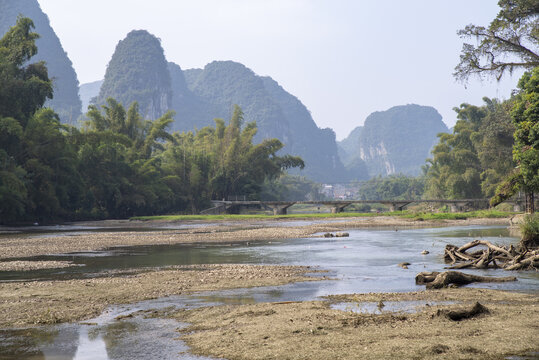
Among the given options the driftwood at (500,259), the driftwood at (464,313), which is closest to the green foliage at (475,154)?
the driftwood at (500,259)

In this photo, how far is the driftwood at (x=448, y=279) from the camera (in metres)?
16.3

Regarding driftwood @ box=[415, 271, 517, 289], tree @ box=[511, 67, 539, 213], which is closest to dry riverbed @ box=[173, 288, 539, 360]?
driftwood @ box=[415, 271, 517, 289]

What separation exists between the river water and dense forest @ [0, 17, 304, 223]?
32.9 metres

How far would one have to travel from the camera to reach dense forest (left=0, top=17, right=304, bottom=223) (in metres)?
59.9

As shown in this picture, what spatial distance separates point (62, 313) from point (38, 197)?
180ft

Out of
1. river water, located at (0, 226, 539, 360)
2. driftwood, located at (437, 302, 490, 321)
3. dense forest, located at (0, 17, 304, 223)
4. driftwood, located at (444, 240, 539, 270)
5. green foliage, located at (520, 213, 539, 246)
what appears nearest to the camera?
river water, located at (0, 226, 539, 360)

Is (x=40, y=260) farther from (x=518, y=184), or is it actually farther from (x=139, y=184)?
(x=139, y=184)

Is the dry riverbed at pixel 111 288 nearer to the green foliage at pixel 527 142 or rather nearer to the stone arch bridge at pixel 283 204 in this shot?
the green foliage at pixel 527 142

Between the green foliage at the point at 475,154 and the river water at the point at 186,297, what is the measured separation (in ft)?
169

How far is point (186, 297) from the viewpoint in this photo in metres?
15.4

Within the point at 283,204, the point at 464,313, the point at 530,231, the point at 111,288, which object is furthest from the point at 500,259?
the point at 283,204

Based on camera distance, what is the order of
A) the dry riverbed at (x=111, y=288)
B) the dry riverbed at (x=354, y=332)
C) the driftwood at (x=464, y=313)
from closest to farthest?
the dry riverbed at (x=354, y=332) < the driftwood at (x=464, y=313) < the dry riverbed at (x=111, y=288)

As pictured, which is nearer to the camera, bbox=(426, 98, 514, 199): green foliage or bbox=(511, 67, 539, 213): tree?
bbox=(511, 67, 539, 213): tree

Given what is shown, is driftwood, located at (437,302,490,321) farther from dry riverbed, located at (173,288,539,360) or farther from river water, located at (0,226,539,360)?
river water, located at (0,226,539,360)
